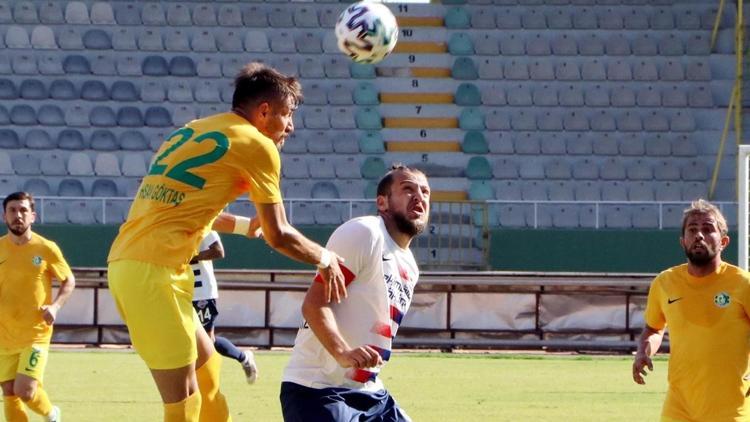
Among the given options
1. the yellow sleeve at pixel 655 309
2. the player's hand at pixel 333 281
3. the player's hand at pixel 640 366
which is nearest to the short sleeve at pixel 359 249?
the player's hand at pixel 333 281

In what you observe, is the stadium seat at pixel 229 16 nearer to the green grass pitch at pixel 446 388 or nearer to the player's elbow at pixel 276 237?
the green grass pitch at pixel 446 388

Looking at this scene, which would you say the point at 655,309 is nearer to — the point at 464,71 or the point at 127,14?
the point at 464,71

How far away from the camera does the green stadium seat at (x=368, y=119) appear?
27.0 meters

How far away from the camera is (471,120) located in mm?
27031

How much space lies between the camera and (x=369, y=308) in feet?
18.9

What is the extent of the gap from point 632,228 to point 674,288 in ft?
53.1

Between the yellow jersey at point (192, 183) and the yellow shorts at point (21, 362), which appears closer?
the yellow jersey at point (192, 183)

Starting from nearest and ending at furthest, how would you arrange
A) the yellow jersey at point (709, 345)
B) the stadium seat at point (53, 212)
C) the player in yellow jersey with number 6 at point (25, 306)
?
the yellow jersey at point (709, 345)
the player in yellow jersey with number 6 at point (25, 306)
the stadium seat at point (53, 212)

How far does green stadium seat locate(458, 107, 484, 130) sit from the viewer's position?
A: 26984mm

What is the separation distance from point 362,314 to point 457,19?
2310cm

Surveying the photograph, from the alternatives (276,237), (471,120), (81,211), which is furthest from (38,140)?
(276,237)

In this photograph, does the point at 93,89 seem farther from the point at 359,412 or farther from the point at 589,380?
the point at 359,412

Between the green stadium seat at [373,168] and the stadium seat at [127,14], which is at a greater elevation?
the stadium seat at [127,14]

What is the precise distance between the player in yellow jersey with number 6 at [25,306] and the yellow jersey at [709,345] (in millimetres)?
4999
